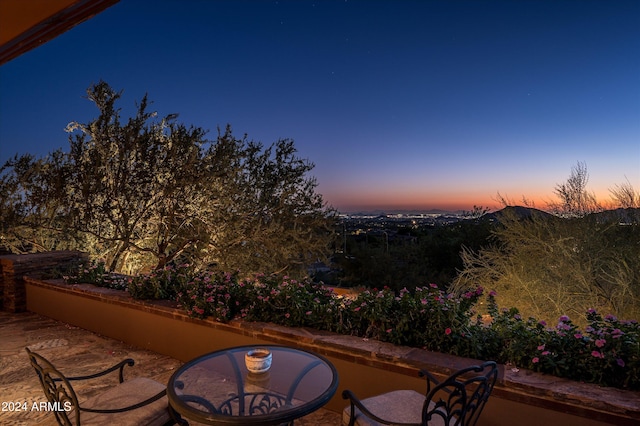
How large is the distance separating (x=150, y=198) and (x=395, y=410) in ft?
22.4

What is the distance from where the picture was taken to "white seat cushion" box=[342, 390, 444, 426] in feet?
6.09

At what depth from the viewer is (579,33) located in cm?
843

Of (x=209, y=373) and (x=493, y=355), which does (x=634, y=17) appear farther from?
(x=209, y=373)

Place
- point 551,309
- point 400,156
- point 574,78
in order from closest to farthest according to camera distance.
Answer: point 551,309 < point 574,78 < point 400,156

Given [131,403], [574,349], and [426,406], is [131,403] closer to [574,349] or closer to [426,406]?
[426,406]

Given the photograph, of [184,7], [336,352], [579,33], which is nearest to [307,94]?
[184,7]

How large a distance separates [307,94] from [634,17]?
892 cm

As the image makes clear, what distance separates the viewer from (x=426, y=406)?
1667mm

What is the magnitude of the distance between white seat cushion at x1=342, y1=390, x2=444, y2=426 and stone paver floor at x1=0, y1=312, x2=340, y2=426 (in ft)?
2.66

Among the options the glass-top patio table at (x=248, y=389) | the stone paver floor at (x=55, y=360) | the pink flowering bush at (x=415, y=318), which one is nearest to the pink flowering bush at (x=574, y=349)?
the pink flowering bush at (x=415, y=318)

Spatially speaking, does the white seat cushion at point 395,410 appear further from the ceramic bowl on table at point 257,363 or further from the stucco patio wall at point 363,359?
the ceramic bowl on table at point 257,363

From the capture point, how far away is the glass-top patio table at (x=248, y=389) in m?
1.67

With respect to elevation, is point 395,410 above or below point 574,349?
below

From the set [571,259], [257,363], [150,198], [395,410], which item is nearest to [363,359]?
[395,410]
